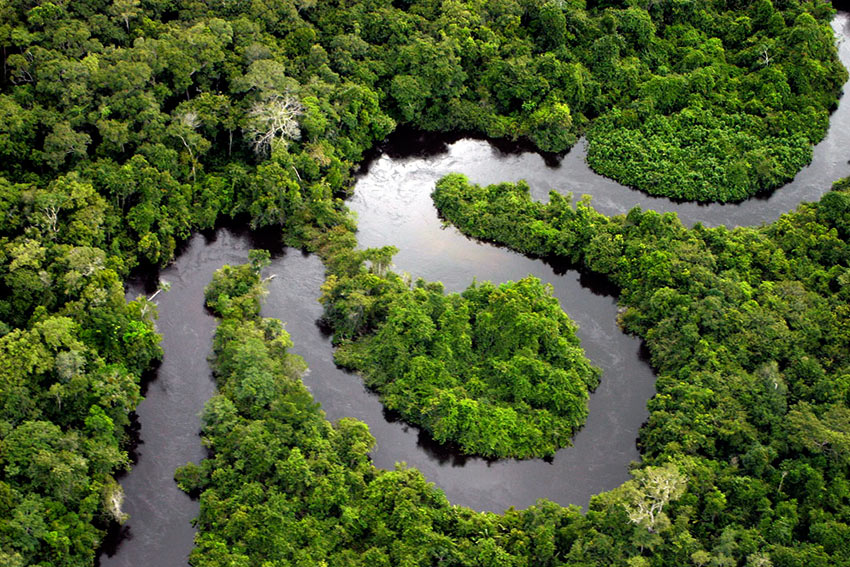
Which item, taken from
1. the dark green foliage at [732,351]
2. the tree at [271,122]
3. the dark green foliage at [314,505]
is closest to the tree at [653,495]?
the dark green foliage at [732,351]

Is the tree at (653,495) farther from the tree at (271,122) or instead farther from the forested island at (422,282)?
the tree at (271,122)

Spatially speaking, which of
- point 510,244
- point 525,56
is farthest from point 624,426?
point 525,56

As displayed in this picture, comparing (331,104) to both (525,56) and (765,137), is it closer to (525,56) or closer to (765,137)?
(525,56)

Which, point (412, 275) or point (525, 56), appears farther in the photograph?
point (525, 56)

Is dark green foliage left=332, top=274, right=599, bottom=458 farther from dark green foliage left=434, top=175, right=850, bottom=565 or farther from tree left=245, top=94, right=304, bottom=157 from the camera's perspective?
tree left=245, top=94, right=304, bottom=157

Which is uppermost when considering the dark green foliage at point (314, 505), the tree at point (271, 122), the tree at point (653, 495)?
the tree at point (271, 122)

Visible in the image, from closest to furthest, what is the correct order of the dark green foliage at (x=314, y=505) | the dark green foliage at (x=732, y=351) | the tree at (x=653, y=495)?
the dark green foliage at (x=314, y=505)
the tree at (x=653, y=495)
the dark green foliage at (x=732, y=351)
